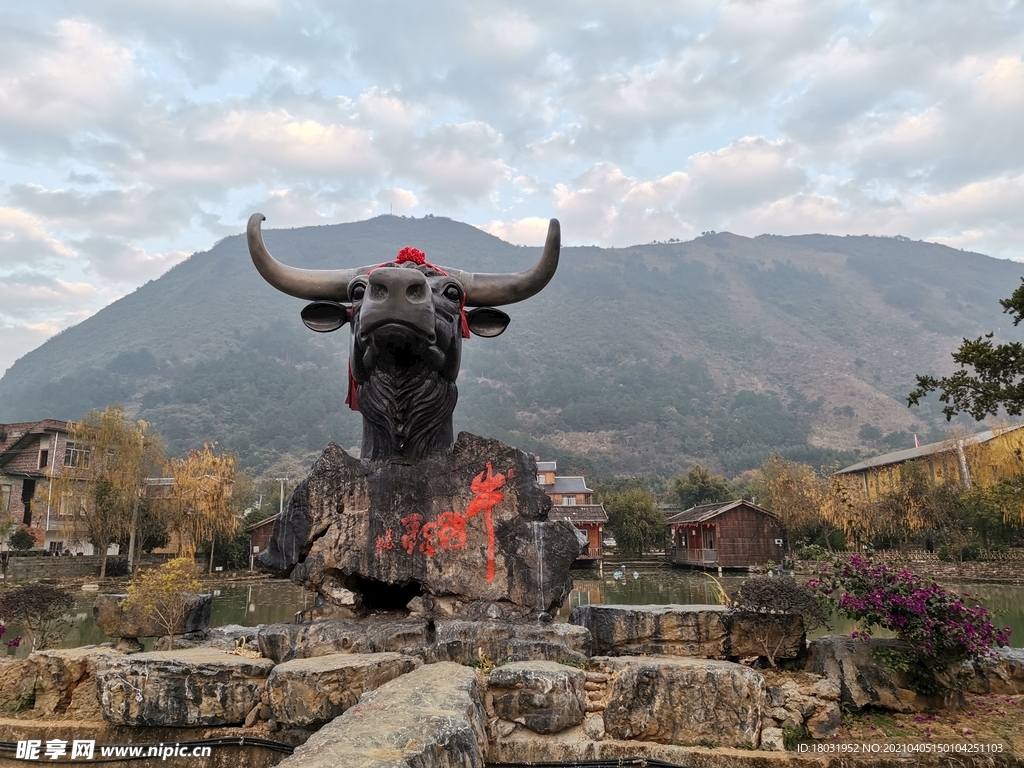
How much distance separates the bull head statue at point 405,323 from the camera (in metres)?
4.78

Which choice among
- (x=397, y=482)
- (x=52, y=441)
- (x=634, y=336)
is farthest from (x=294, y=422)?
(x=397, y=482)

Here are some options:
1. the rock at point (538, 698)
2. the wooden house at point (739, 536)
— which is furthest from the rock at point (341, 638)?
the wooden house at point (739, 536)

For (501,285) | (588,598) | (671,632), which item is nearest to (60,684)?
(671,632)

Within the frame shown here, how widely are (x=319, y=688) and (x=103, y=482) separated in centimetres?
2588

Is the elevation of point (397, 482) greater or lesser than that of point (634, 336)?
lesser

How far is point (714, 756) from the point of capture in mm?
3531

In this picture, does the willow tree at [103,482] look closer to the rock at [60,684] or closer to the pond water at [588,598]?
the pond water at [588,598]

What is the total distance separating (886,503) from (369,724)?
102 ft

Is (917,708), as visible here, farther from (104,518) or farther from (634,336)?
(634,336)

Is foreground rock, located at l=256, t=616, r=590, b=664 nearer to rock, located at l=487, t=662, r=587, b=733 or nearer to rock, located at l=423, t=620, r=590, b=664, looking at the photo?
rock, located at l=423, t=620, r=590, b=664

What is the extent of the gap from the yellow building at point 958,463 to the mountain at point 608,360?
3759 centimetres

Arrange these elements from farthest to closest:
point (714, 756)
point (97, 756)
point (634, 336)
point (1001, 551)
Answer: point (634, 336) < point (1001, 551) < point (97, 756) < point (714, 756)

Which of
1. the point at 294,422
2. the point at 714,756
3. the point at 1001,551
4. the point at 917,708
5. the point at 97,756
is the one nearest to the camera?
the point at 714,756

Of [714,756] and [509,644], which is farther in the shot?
[509,644]
